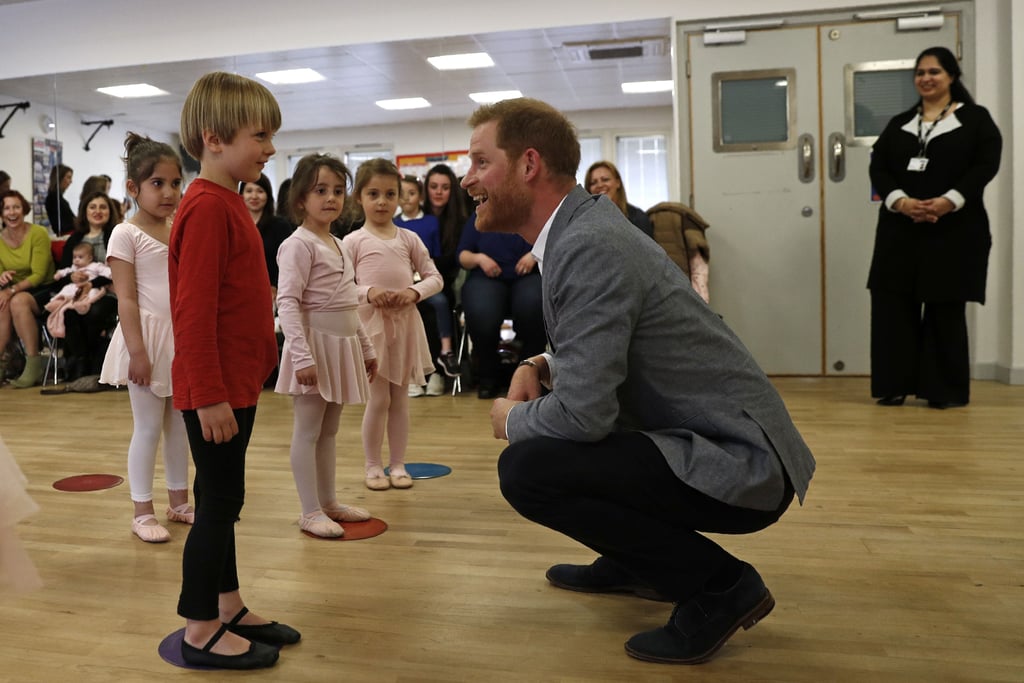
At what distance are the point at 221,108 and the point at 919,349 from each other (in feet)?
12.2

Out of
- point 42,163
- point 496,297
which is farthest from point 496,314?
point 42,163

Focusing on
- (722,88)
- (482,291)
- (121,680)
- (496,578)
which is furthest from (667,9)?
(121,680)

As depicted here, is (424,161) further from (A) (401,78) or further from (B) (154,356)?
(B) (154,356)

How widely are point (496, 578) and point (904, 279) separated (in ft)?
9.99

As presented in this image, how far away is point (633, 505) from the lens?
1.62 m

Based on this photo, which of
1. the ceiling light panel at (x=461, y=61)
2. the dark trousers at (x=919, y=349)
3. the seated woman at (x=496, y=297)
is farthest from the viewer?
the ceiling light panel at (x=461, y=61)

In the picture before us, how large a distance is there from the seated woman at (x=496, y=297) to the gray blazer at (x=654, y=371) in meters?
3.33

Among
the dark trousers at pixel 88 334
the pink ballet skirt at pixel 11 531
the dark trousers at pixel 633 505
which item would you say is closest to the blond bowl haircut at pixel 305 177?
the dark trousers at pixel 633 505

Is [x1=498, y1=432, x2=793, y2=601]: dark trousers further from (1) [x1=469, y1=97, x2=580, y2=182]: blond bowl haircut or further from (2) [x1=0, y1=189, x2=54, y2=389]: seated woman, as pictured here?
(2) [x1=0, y1=189, x2=54, y2=389]: seated woman

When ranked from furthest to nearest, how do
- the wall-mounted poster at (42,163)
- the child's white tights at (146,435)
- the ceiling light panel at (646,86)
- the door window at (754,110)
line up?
1. the wall-mounted poster at (42,163)
2. the ceiling light panel at (646,86)
3. the door window at (754,110)
4. the child's white tights at (146,435)

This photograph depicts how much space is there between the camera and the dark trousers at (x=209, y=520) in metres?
1.62

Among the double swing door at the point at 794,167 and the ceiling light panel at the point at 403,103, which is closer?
the double swing door at the point at 794,167

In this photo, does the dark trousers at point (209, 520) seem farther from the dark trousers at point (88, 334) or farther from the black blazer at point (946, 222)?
the dark trousers at point (88, 334)

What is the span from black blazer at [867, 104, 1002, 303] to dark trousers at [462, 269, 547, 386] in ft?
5.91
